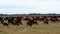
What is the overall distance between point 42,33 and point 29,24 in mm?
9086

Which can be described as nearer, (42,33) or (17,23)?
(42,33)

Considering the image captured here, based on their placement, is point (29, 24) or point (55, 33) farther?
point (29, 24)

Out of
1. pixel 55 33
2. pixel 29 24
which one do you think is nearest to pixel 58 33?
pixel 55 33

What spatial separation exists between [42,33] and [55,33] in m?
1.15

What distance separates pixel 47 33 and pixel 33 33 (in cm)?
123

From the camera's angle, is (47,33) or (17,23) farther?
(17,23)

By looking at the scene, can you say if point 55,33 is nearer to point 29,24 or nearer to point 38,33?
point 38,33

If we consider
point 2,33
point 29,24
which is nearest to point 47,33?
point 2,33

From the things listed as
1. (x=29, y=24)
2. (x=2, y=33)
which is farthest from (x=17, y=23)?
(x=2, y=33)

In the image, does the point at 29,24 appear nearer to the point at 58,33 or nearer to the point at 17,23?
the point at 17,23

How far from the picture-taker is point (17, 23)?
93.9 feet

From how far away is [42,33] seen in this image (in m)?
18.5

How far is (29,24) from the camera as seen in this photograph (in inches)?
1084

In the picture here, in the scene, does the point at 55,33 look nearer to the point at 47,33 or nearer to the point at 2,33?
the point at 47,33
